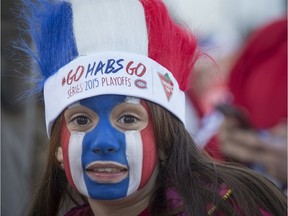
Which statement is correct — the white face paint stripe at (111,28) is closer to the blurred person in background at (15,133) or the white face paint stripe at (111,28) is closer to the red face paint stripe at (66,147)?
the red face paint stripe at (66,147)

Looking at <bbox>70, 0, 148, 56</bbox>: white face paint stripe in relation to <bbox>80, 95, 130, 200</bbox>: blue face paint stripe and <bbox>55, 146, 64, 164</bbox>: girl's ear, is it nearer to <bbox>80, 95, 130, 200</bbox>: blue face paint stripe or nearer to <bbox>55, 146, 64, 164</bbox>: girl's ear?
<bbox>80, 95, 130, 200</bbox>: blue face paint stripe

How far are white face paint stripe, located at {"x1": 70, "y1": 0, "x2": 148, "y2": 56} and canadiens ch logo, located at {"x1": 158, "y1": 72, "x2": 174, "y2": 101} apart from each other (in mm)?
104

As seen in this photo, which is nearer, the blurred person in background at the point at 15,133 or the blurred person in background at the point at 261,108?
the blurred person in background at the point at 15,133

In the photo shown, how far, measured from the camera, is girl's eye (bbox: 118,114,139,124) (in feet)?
9.74

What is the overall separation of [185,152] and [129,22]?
19.5 inches

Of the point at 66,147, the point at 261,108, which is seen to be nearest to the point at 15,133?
the point at 261,108

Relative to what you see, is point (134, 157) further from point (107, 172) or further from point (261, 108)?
point (261, 108)

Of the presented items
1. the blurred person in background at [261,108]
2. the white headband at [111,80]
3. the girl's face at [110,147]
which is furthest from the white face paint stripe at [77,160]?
the blurred person in background at [261,108]

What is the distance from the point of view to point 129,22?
308 centimetres

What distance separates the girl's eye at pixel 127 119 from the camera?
2.97 meters

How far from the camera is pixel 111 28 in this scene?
3061mm

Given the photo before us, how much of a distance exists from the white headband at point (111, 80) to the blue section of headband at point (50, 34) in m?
0.05

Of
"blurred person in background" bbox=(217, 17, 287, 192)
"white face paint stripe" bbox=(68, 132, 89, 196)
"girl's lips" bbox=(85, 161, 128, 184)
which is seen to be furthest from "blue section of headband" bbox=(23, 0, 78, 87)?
"blurred person in background" bbox=(217, 17, 287, 192)

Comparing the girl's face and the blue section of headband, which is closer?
the girl's face
